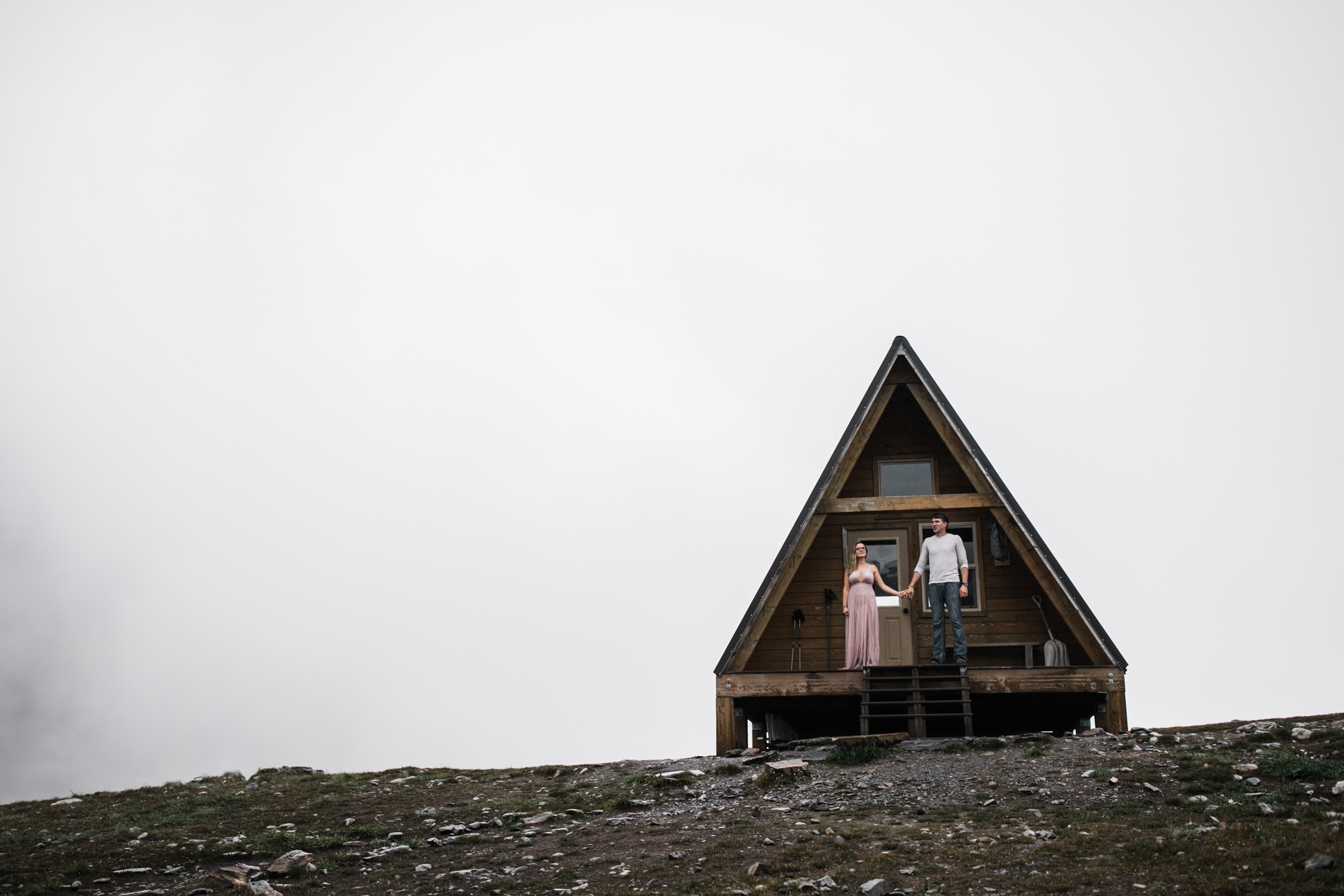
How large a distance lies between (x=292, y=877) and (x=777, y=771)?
5238 millimetres

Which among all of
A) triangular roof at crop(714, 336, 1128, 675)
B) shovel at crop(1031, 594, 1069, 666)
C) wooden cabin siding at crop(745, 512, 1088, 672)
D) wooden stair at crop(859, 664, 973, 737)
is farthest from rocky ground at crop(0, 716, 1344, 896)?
wooden cabin siding at crop(745, 512, 1088, 672)

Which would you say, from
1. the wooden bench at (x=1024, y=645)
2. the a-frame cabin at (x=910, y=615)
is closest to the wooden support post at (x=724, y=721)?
the a-frame cabin at (x=910, y=615)

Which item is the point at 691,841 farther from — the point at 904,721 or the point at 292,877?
the point at 904,721

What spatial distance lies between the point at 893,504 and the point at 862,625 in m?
2.00

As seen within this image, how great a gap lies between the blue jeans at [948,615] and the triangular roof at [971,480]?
127cm

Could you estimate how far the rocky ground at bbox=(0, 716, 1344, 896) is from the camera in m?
7.55

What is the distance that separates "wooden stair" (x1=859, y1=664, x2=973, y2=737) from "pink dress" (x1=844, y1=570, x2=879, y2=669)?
348 millimetres

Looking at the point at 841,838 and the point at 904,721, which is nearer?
the point at 841,838

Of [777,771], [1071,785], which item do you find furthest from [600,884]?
[1071,785]

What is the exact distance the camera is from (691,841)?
925cm

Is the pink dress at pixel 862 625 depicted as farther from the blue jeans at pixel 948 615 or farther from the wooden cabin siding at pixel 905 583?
the wooden cabin siding at pixel 905 583

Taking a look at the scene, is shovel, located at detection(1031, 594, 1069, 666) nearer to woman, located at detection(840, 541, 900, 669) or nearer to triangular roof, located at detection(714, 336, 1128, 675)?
triangular roof, located at detection(714, 336, 1128, 675)

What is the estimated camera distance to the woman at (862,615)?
15258 millimetres

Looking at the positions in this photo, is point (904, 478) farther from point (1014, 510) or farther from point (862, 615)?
point (862, 615)
